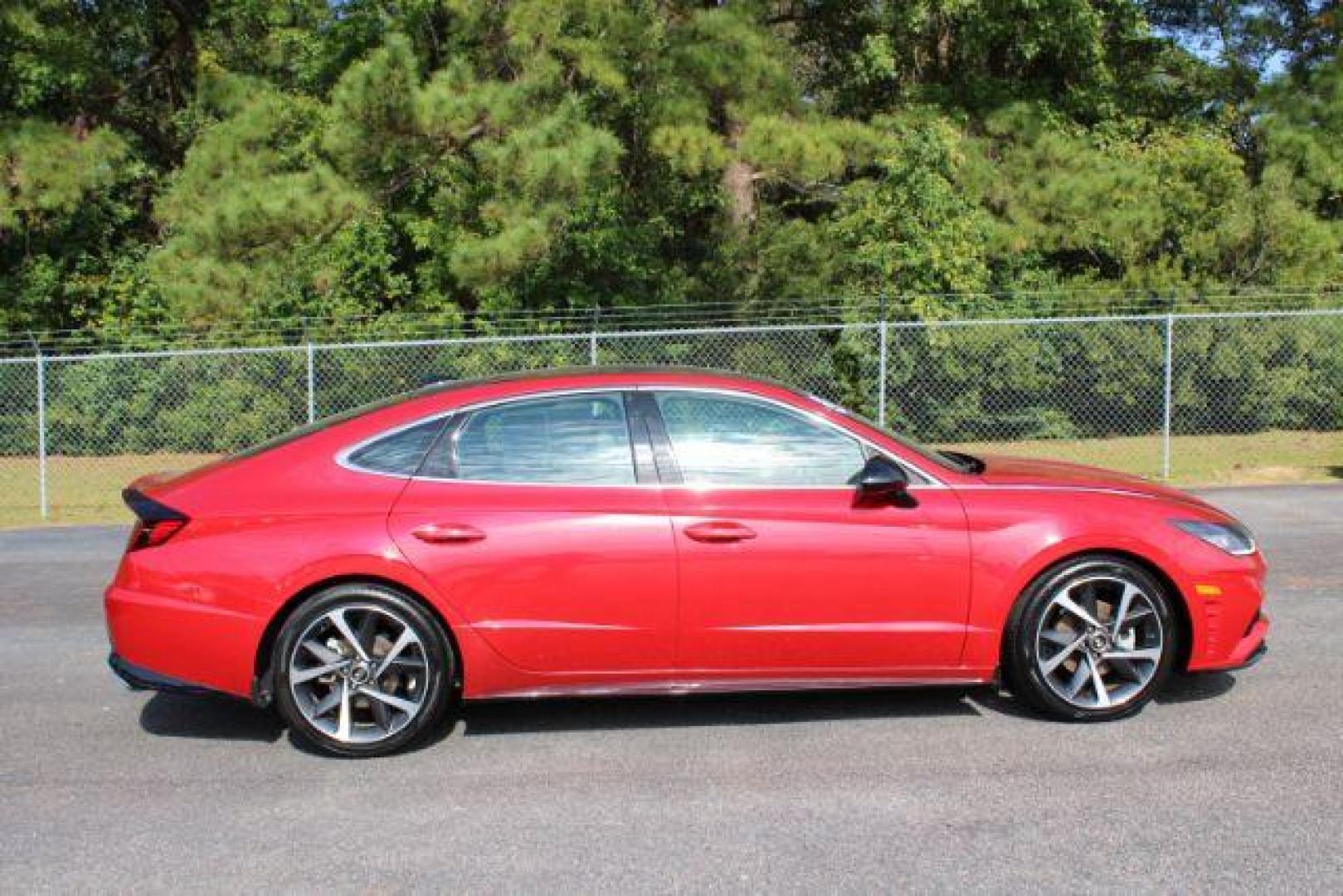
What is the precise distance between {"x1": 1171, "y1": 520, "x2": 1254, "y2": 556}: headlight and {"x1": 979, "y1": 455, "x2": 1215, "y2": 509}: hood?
0.15m

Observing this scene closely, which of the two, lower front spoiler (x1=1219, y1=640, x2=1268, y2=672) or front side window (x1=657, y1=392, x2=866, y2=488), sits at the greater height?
front side window (x1=657, y1=392, x2=866, y2=488)

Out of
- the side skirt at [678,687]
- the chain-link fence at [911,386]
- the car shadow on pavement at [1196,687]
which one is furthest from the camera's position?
the chain-link fence at [911,386]

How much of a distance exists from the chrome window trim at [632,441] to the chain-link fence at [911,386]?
34.6 ft

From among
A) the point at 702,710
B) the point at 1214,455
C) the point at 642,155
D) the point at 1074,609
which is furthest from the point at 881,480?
the point at 642,155

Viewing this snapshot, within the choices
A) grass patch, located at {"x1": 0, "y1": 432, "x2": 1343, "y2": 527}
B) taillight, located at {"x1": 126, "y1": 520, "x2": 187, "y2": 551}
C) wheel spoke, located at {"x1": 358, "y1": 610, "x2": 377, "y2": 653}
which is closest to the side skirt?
wheel spoke, located at {"x1": 358, "y1": 610, "x2": 377, "y2": 653}

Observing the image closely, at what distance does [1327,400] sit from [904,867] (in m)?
15.8

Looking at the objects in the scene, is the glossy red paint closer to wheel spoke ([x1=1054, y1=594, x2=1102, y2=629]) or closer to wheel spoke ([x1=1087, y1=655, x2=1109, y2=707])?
wheel spoke ([x1=1054, y1=594, x2=1102, y2=629])

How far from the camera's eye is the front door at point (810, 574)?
16.6 feet

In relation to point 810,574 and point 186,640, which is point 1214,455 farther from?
point 186,640

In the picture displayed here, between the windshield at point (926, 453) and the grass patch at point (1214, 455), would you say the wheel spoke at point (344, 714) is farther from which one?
the grass patch at point (1214, 455)

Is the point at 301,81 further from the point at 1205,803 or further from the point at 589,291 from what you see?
the point at 1205,803

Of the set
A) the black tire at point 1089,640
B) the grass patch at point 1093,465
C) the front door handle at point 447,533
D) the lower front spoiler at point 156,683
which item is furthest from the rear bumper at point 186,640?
the grass patch at point 1093,465

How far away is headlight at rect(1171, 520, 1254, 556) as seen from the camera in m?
5.29

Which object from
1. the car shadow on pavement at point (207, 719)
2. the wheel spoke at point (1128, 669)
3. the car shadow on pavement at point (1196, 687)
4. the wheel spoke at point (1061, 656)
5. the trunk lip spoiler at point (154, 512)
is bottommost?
the car shadow on pavement at point (207, 719)
